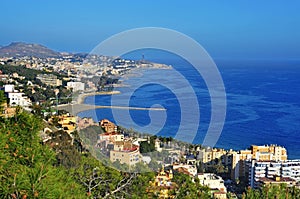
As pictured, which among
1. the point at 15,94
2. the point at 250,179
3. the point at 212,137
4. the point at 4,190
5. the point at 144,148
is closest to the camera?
the point at 4,190

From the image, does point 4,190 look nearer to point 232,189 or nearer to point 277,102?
point 232,189

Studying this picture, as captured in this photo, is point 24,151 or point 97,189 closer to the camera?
point 24,151

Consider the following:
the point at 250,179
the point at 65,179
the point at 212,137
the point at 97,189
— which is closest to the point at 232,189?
the point at 250,179

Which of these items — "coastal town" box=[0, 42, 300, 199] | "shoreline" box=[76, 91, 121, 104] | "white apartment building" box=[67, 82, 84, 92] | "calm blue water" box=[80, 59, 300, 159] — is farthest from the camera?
"white apartment building" box=[67, 82, 84, 92]

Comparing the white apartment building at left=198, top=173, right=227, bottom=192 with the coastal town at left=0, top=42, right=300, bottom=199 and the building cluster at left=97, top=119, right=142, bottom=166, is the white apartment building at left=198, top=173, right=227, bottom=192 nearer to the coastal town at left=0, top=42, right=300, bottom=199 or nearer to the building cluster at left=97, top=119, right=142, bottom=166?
the coastal town at left=0, top=42, right=300, bottom=199

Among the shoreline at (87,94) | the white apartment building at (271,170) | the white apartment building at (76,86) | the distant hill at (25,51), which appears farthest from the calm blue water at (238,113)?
the distant hill at (25,51)

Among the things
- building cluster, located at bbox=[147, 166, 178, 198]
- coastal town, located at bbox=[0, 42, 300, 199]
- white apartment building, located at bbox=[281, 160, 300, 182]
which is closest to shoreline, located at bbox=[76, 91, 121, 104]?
coastal town, located at bbox=[0, 42, 300, 199]

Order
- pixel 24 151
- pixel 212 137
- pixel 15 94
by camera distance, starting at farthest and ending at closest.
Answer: pixel 15 94 < pixel 212 137 < pixel 24 151

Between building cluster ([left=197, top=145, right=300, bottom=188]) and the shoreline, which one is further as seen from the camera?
the shoreline

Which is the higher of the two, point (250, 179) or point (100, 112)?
point (100, 112)
